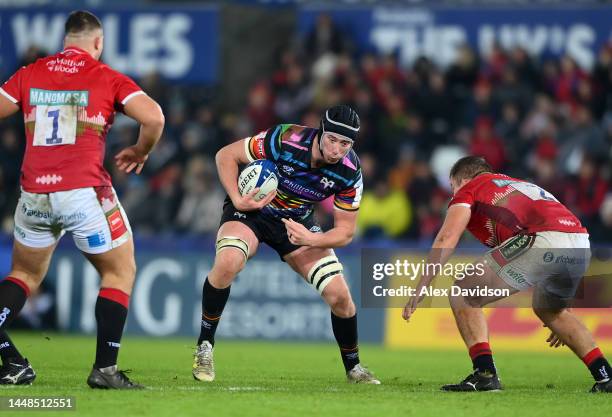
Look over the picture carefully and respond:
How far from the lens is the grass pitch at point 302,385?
7.56 metres

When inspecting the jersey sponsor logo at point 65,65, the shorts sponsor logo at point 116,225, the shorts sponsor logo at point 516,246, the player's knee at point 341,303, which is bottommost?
the player's knee at point 341,303

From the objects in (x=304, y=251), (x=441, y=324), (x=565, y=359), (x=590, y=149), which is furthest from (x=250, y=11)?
(x=304, y=251)

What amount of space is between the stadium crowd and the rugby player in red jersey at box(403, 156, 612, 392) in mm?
7712

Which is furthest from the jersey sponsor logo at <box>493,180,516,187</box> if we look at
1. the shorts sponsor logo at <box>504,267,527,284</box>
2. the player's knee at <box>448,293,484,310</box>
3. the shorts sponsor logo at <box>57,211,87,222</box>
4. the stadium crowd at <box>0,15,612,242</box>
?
the stadium crowd at <box>0,15,612,242</box>

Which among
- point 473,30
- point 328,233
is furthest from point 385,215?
point 328,233

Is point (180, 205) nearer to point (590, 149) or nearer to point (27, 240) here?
point (590, 149)

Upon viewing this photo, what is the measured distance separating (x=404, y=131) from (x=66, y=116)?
11.2 meters

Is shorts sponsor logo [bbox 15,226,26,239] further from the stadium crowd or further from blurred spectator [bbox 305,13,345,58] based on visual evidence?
blurred spectator [bbox 305,13,345,58]

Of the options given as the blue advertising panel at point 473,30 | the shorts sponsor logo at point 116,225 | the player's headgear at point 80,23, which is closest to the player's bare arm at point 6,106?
the player's headgear at point 80,23

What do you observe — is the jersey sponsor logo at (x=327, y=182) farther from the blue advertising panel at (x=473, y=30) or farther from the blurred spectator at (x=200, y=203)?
the blue advertising panel at (x=473, y=30)

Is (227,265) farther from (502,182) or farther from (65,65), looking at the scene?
(502,182)

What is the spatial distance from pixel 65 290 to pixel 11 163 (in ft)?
11.3

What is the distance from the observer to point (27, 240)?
829cm

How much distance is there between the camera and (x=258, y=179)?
9523 millimetres
